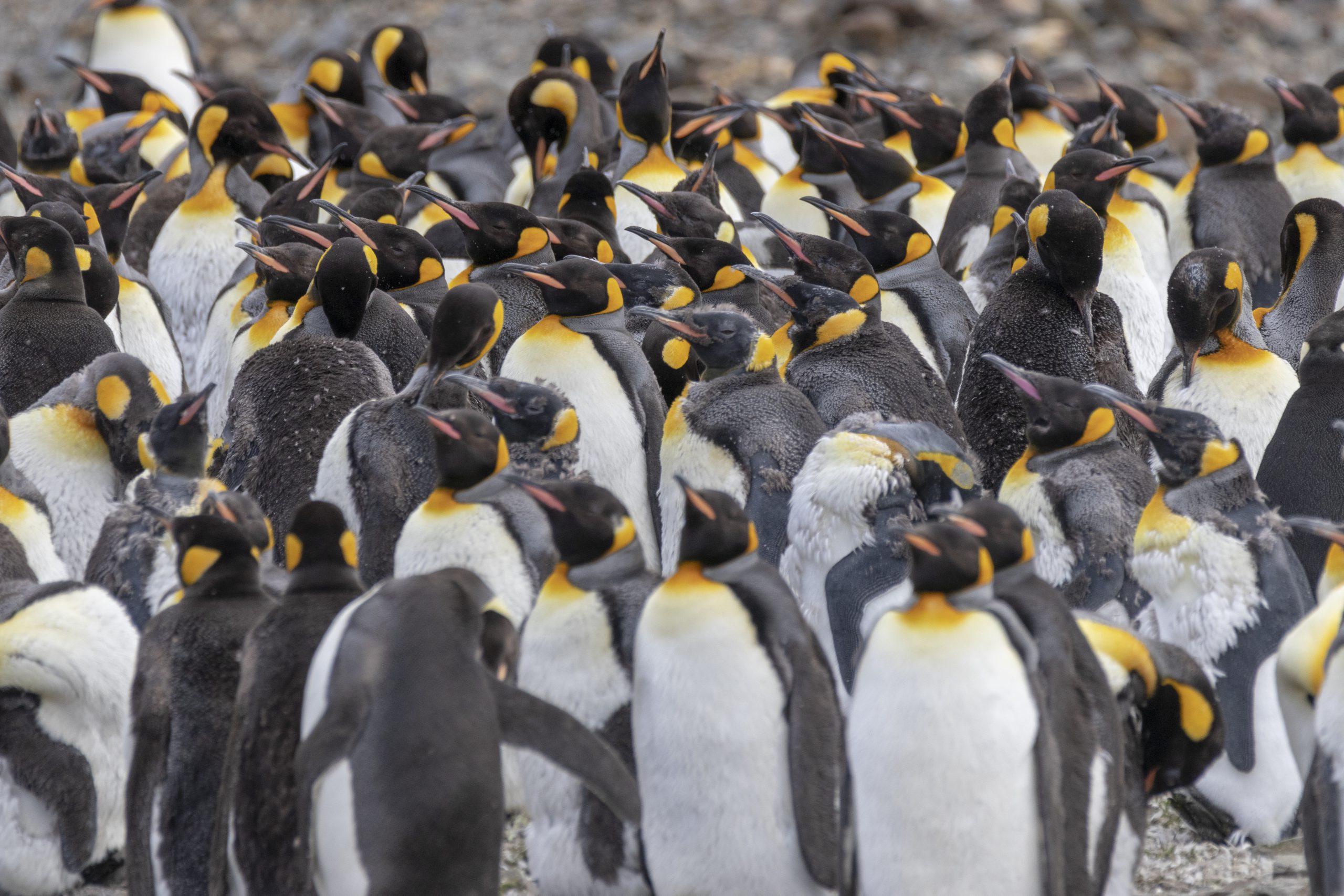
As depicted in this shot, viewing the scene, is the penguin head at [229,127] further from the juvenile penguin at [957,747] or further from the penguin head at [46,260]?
the juvenile penguin at [957,747]

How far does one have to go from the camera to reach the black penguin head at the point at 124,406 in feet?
14.5

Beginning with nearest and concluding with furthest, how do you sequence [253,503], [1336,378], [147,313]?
1. [253,503]
2. [1336,378]
3. [147,313]

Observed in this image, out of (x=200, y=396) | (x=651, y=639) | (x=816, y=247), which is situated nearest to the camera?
(x=651, y=639)

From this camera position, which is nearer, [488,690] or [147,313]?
[488,690]

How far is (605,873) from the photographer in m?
3.27

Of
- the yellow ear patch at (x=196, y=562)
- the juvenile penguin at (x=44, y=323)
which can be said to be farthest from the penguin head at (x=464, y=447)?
the juvenile penguin at (x=44, y=323)

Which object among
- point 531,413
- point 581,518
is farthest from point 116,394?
point 581,518

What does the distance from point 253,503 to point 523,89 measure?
4333 mm

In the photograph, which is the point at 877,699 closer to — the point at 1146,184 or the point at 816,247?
the point at 816,247

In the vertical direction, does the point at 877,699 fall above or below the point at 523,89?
above

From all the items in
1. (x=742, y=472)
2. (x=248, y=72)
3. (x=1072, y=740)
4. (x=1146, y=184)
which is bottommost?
(x=248, y=72)

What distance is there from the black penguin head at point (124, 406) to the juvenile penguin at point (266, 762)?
1577 mm

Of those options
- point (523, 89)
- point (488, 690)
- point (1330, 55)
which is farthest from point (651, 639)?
point (1330, 55)

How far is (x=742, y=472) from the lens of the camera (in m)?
4.16
